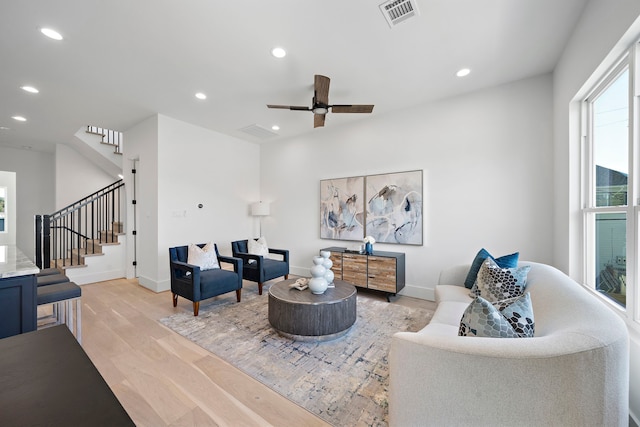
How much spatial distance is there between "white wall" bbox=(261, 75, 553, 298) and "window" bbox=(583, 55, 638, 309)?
784 mm

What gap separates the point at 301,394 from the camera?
1908 millimetres

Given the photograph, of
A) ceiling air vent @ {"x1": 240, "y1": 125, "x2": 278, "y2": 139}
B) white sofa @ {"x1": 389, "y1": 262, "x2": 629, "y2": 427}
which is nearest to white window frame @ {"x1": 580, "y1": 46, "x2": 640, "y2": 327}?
white sofa @ {"x1": 389, "y1": 262, "x2": 629, "y2": 427}

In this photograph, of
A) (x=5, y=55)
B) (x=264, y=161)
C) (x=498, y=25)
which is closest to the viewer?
(x=498, y=25)

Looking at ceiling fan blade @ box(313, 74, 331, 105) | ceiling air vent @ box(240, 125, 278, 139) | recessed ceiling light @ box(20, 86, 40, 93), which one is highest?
recessed ceiling light @ box(20, 86, 40, 93)

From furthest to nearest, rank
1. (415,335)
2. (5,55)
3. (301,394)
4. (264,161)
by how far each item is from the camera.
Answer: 1. (264,161)
2. (5,55)
3. (301,394)
4. (415,335)

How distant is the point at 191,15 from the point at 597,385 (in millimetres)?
3442

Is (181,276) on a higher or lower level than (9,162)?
lower

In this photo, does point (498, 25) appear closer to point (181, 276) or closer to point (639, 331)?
point (639, 331)

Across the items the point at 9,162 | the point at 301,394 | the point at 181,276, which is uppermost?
the point at 9,162

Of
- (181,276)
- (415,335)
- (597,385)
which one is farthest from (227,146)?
(597,385)

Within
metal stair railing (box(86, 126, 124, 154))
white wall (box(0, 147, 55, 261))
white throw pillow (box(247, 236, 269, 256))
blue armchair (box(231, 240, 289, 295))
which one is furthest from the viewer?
white wall (box(0, 147, 55, 261))

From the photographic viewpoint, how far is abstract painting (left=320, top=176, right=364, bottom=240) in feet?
15.0

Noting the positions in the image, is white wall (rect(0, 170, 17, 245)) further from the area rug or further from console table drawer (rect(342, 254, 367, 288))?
console table drawer (rect(342, 254, 367, 288))

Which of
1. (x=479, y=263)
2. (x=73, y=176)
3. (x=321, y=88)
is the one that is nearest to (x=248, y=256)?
(x=321, y=88)
